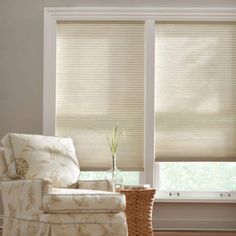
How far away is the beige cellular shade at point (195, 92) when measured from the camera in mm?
6488

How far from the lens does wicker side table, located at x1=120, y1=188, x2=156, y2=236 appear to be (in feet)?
18.5

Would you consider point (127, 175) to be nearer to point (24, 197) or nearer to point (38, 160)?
point (38, 160)

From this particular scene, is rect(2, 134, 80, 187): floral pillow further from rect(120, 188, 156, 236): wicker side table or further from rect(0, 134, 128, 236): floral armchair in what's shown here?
rect(120, 188, 156, 236): wicker side table

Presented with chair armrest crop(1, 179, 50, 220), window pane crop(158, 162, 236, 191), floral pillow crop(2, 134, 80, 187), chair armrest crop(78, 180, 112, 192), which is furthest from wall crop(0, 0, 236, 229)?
chair armrest crop(1, 179, 50, 220)

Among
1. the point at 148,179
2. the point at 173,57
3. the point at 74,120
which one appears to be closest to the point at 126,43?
the point at 173,57

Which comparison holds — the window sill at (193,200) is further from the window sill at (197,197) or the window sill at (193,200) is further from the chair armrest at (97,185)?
the chair armrest at (97,185)

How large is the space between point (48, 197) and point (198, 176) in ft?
7.16

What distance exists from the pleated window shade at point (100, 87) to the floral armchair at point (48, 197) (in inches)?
35.3

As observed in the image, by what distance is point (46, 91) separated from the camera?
21.3 ft

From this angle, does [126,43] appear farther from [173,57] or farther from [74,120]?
[74,120]

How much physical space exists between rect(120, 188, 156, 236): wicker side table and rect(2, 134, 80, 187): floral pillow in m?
0.54

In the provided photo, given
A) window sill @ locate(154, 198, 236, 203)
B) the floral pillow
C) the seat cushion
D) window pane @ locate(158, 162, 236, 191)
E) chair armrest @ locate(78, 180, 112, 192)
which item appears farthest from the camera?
window pane @ locate(158, 162, 236, 191)

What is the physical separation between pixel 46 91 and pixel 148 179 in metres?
1.41

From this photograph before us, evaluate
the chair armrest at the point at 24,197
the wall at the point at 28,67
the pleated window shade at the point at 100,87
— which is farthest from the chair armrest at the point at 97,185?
the wall at the point at 28,67
